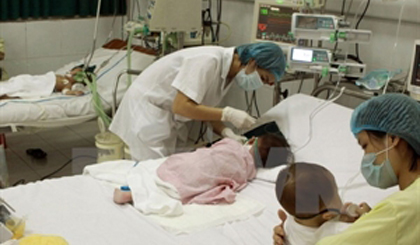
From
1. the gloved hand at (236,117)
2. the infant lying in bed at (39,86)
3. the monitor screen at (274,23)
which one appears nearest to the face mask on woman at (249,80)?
the gloved hand at (236,117)

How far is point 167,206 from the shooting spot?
6.59ft

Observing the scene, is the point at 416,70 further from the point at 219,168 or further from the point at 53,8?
the point at 53,8

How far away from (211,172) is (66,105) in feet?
5.44

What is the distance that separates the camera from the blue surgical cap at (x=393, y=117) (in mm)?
1400

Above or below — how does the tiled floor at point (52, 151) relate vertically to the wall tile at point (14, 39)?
below

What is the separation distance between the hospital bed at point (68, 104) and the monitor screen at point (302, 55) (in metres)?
1.49

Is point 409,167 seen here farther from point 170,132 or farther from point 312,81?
point 312,81

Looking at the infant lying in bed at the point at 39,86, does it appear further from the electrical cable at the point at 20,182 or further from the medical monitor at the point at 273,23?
the medical monitor at the point at 273,23

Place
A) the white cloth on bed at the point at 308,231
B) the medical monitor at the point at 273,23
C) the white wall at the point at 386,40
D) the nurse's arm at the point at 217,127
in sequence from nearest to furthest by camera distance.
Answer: the white cloth on bed at the point at 308,231 < the white wall at the point at 386,40 < the nurse's arm at the point at 217,127 < the medical monitor at the point at 273,23

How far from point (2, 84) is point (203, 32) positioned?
154 centimetres

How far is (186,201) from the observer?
84.7 inches

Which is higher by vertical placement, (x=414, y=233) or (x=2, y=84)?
(x=414, y=233)

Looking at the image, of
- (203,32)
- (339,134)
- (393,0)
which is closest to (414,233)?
(339,134)

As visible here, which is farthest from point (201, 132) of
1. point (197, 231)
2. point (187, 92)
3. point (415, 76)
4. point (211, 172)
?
point (415, 76)
